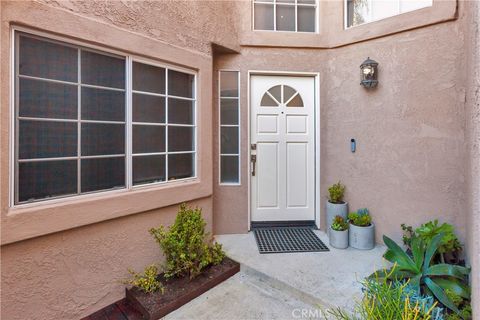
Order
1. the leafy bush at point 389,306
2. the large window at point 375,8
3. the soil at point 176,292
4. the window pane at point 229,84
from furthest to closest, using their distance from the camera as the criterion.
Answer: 1. the window pane at point 229,84
2. the large window at point 375,8
3. the soil at point 176,292
4. the leafy bush at point 389,306

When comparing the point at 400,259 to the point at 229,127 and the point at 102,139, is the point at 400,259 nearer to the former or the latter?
the point at 229,127

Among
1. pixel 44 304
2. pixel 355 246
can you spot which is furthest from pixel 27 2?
pixel 355 246

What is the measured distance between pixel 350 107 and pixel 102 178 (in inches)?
136

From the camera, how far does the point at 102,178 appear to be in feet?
8.09

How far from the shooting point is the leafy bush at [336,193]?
3.68 m

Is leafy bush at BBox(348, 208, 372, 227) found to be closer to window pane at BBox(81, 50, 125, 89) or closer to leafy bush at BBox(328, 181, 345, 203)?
leafy bush at BBox(328, 181, 345, 203)

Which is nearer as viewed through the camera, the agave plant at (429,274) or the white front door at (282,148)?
the agave plant at (429,274)

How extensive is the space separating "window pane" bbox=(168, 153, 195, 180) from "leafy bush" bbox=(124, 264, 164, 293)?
1.10 metres

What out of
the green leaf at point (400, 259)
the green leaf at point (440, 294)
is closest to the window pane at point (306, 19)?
the green leaf at point (400, 259)

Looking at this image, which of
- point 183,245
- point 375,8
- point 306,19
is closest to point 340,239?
point 183,245

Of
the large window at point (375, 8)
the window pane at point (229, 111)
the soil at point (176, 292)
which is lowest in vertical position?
the soil at point (176, 292)

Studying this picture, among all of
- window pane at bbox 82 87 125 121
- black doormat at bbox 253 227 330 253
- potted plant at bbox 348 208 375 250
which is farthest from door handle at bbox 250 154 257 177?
window pane at bbox 82 87 125 121

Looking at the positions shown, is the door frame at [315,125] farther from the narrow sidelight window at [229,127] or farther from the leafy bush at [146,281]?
the leafy bush at [146,281]

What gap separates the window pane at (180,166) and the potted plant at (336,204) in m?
2.14
